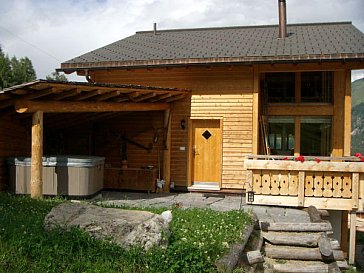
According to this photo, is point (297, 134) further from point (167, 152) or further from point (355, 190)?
point (167, 152)

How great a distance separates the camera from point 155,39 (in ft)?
50.3

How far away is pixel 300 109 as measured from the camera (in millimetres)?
11789

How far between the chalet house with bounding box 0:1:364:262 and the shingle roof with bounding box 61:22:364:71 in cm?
3

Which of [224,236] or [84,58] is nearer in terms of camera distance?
[224,236]

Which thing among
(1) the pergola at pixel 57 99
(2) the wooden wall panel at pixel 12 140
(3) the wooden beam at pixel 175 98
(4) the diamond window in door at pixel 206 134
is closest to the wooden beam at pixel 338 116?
(4) the diamond window in door at pixel 206 134

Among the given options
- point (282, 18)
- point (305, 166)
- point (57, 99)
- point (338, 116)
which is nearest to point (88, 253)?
point (57, 99)

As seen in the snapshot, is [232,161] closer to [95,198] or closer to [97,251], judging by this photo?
[95,198]

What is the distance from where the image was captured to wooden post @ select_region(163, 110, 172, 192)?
1184 cm

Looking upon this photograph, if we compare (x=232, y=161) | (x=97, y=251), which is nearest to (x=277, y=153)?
(x=232, y=161)

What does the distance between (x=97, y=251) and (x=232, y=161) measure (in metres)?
7.14

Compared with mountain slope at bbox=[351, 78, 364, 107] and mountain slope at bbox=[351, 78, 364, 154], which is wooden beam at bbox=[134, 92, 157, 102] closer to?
mountain slope at bbox=[351, 78, 364, 154]

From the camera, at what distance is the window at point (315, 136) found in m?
11.7

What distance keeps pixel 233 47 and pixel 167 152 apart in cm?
383

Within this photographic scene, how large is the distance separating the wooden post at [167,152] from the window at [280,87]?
3105 mm
